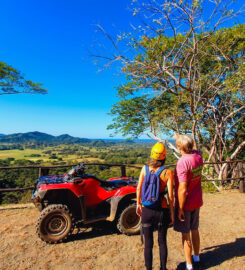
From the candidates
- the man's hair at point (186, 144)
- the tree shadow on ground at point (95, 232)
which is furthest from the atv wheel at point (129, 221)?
the man's hair at point (186, 144)

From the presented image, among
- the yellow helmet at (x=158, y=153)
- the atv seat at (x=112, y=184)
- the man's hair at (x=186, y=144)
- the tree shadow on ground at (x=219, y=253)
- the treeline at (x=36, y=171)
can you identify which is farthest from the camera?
the treeline at (x=36, y=171)

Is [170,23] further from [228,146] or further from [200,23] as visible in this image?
[228,146]

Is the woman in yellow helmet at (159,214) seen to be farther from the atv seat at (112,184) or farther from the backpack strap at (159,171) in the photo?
the atv seat at (112,184)

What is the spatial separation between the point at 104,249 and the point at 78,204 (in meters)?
1.01

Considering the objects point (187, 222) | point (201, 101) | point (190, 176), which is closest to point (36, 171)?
point (201, 101)

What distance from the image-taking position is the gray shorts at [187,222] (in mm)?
2652

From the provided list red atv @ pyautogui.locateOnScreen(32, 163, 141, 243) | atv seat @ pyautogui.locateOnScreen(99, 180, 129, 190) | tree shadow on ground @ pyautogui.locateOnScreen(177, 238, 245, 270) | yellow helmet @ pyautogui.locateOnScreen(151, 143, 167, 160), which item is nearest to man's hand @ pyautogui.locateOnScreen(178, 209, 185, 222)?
yellow helmet @ pyautogui.locateOnScreen(151, 143, 167, 160)

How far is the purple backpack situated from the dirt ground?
134 cm

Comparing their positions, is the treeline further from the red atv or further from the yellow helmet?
the yellow helmet

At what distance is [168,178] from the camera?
2471 millimetres

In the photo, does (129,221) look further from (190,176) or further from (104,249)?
(190,176)

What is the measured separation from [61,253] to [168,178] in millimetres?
2459

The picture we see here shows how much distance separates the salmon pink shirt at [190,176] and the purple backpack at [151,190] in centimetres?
27

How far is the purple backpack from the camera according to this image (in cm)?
238
